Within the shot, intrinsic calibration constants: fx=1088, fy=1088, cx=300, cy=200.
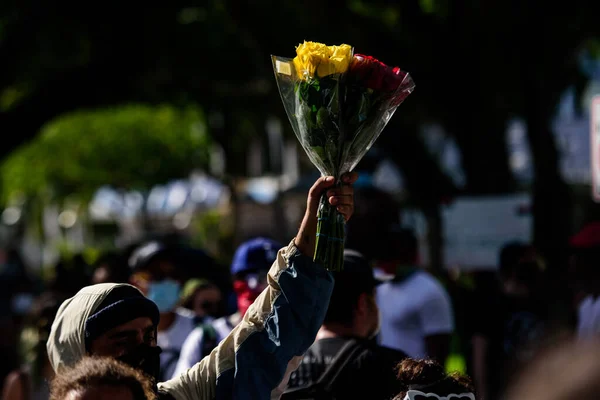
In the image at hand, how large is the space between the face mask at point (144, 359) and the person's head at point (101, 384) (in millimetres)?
503

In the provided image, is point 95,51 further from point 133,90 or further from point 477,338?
point 477,338

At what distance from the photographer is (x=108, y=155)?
3634 cm

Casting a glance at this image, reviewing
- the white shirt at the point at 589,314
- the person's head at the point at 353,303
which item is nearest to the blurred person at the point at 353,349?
the person's head at the point at 353,303

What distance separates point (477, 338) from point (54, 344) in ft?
13.4

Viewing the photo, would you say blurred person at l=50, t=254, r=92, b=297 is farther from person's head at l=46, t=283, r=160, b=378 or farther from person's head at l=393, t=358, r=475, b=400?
person's head at l=393, t=358, r=475, b=400

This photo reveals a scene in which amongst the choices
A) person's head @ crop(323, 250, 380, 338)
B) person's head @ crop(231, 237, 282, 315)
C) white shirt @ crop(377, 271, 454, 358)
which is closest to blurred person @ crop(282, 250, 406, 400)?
person's head @ crop(323, 250, 380, 338)

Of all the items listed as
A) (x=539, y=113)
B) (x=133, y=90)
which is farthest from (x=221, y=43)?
(x=539, y=113)

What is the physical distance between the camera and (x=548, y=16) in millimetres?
11703

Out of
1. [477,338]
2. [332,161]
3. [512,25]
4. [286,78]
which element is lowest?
[477,338]

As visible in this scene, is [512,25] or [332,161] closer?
[332,161]

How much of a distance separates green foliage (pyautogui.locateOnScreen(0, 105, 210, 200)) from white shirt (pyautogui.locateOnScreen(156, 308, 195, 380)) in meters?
30.1

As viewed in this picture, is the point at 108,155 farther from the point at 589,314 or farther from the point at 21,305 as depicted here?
the point at 589,314

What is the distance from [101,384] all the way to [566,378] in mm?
1372

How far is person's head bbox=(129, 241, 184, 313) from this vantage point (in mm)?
6363
